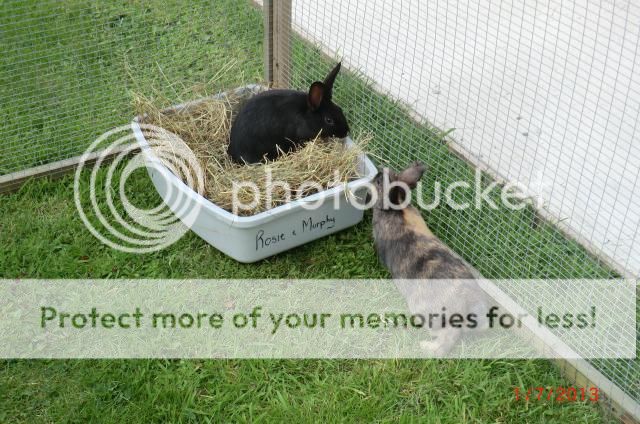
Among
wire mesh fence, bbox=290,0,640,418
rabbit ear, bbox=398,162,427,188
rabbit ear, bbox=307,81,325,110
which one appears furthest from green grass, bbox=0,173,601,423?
rabbit ear, bbox=307,81,325,110

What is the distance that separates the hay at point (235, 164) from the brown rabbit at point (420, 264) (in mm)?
258

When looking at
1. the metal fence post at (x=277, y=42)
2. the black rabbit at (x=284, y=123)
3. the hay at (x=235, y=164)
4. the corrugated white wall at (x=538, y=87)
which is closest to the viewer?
the corrugated white wall at (x=538, y=87)

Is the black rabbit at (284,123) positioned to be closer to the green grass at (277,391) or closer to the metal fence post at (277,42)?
the metal fence post at (277,42)

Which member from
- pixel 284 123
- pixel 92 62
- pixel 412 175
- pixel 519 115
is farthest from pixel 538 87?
pixel 92 62

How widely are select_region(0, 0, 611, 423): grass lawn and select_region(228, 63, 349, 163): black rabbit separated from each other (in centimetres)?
36

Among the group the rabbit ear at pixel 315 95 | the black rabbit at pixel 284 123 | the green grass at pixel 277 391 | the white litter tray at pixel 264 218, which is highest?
the rabbit ear at pixel 315 95

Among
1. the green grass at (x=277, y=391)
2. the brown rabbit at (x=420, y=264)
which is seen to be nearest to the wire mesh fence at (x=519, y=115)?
the brown rabbit at (x=420, y=264)

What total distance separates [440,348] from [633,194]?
1.09m

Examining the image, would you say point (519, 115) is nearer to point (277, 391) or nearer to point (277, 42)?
point (277, 42)

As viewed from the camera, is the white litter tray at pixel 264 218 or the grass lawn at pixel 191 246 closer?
the grass lawn at pixel 191 246

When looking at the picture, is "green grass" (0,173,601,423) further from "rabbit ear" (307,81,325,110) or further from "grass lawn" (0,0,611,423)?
"rabbit ear" (307,81,325,110)

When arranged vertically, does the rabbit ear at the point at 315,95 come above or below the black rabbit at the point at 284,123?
above

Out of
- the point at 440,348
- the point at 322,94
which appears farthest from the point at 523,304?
the point at 322,94

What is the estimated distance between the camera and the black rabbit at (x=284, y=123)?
3820 mm
